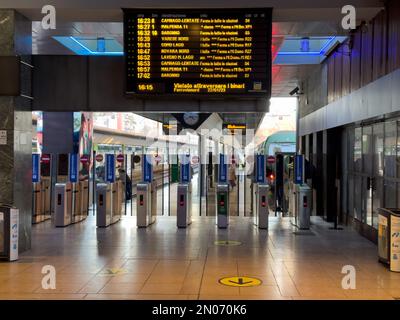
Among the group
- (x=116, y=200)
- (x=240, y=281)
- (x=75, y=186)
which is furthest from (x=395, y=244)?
(x=75, y=186)

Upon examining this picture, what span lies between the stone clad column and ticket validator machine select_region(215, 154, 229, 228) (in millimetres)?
4586

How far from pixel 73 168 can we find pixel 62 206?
3.91ft

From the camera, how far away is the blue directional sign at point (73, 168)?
43.4ft

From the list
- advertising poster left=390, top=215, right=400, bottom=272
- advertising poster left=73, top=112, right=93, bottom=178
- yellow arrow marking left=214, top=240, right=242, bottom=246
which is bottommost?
yellow arrow marking left=214, top=240, right=242, bottom=246

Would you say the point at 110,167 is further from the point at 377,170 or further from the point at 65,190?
the point at 377,170

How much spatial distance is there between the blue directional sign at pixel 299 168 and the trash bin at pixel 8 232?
6.94 m

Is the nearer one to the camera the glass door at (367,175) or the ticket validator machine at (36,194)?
→ the glass door at (367,175)

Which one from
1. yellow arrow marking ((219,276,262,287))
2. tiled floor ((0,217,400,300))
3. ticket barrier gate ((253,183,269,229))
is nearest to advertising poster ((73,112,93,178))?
tiled floor ((0,217,400,300))

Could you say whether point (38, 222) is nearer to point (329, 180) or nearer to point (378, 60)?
point (329, 180)

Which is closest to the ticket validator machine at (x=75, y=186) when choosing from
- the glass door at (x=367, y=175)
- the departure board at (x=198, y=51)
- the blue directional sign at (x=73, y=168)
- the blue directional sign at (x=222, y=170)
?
the blue directional sign at (x=73, y=168)

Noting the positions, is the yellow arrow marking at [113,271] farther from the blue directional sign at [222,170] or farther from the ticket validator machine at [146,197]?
the blue directional sign at [222,170]

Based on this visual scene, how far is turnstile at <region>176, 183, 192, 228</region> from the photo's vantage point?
12.0 metres

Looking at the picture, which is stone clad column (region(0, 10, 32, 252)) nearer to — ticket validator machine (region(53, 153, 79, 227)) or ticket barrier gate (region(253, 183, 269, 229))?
ticket validator machine (region(53, 153, 79, 227))

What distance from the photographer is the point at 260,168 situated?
12930mm
